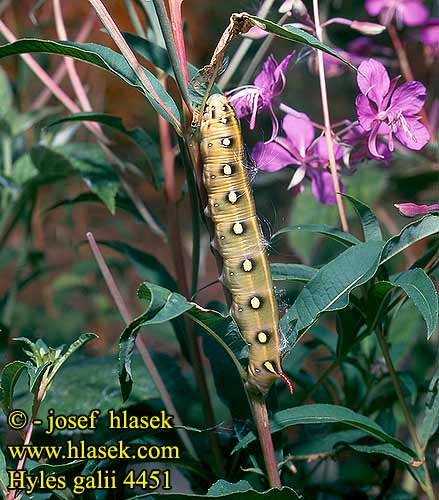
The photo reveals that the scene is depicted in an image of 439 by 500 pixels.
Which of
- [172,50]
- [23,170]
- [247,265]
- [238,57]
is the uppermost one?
[23,170]

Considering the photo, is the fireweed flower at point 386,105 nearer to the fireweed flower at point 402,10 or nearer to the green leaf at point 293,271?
the green leaf at point 293,271

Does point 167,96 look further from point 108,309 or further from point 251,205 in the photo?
point 108,309

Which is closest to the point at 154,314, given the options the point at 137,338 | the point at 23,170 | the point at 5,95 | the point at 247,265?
the point at 247,265

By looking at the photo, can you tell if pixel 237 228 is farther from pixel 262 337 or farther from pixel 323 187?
pixel 323 187

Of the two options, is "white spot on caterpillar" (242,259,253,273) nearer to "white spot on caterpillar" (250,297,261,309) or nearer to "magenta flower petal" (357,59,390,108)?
"white spot on caterpillar" (250,297,261,309)

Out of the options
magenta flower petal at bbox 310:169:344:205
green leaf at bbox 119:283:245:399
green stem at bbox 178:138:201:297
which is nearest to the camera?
green leaf at bbox 119:283:245:399

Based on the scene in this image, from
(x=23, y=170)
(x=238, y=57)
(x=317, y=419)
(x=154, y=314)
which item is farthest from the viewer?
(x=23, y=170)

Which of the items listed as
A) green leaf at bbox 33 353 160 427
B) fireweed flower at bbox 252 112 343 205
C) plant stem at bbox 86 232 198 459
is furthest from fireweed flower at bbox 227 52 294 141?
green leaf at bbox 33 353 160 427
